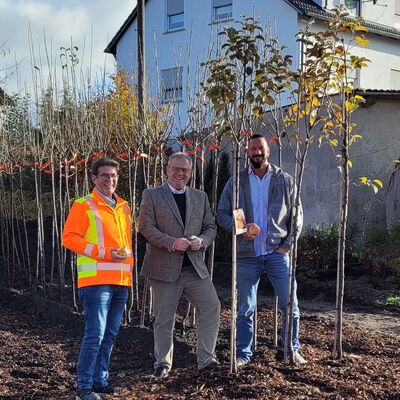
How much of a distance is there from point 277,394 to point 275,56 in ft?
8.39

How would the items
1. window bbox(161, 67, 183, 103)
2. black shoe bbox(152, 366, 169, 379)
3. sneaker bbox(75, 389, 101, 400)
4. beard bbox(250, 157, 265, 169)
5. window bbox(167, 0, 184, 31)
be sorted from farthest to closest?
window bbox(167, 0, 184, 31)
window bbox(161, 67, 183, 103)
beard bbox(250, 157, 265, 169)
black shoe bbox(152, 366, 169, 379)
sneaker bbox(75, 389, 101, 400)

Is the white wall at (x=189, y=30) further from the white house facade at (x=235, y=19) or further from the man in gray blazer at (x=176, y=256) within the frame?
the man in gray blazer at (x=176, y=256)

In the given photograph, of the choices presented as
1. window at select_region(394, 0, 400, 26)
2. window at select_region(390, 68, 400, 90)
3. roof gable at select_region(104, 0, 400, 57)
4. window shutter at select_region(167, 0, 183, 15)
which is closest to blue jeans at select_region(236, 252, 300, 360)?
roof gable at select_region(104, 0, 400, 57)

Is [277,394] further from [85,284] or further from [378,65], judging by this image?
[378,65]

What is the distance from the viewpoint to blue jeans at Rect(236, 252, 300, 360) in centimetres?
573

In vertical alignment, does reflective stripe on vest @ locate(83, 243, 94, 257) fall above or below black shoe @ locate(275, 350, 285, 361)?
above

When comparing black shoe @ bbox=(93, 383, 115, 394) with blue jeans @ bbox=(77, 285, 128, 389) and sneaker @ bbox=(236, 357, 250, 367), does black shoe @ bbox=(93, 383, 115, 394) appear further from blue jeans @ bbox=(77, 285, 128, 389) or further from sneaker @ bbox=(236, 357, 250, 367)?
sneaker @ bbox=(236, 357, 250, 367)

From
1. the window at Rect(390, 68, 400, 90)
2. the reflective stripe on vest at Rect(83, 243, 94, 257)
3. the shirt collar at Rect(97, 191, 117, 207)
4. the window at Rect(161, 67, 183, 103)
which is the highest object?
the window at Rect(390, 68, 400, 90)

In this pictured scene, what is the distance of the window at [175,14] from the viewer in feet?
79.9

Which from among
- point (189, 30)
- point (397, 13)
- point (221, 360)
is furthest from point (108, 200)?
point (397, 13)

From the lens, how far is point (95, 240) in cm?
499

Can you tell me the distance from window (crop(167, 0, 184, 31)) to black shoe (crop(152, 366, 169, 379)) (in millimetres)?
19965

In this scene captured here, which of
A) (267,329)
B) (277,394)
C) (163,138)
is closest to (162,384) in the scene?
(277,394)

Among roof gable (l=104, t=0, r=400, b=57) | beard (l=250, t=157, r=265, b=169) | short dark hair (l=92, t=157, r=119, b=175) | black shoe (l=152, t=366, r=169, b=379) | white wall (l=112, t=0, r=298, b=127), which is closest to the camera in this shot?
short dark hair (l=92, t=157, r=119, b=175)
